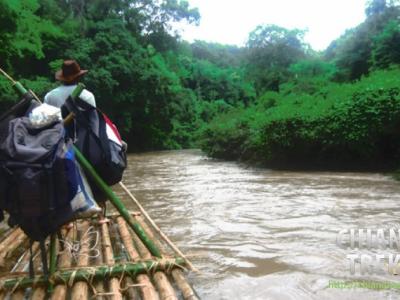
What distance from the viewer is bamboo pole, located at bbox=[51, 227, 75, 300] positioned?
2.42 meters

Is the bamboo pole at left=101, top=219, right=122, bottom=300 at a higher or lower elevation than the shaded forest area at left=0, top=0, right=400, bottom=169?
lower

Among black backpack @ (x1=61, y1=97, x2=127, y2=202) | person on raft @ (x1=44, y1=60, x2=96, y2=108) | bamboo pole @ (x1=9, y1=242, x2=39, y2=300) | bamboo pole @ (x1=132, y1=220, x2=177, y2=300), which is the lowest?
bamboo pole @ (x1=9, y1=242, x2=39, y2=300)

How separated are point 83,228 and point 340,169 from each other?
7.82 m

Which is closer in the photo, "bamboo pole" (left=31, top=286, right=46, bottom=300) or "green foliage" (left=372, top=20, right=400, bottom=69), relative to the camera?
"bamboo pole" (left=31, top=286, right=46, bottom=300)

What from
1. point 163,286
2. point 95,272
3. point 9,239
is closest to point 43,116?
point 95,272

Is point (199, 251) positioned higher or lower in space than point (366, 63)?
lower

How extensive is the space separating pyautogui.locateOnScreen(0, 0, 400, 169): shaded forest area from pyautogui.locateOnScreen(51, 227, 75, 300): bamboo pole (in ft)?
24.1

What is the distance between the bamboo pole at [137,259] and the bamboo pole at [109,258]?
0.41ft

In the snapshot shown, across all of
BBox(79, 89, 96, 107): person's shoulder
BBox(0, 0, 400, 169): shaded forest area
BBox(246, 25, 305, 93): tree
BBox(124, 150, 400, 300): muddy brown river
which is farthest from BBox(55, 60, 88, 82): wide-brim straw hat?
BBox(246, 25, 305, 93): tree

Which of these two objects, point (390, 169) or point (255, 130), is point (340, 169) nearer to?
point (390, 169)

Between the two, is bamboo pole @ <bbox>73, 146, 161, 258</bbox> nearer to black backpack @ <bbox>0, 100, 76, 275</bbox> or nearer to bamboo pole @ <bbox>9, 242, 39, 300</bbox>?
black backpack @ <bbox>0, 100, 76, 275</bbox>

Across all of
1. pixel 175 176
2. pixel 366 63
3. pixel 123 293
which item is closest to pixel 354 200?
pixel 123 293

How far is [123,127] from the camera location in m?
25.2

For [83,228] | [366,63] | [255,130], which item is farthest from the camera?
[366,63]
